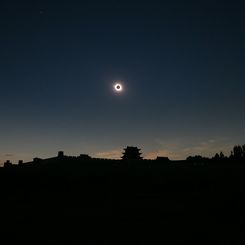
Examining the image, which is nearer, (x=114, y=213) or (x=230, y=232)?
(x=230, y=232)

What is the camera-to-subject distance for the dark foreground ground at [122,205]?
36.4ft

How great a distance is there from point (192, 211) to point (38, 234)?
778cm

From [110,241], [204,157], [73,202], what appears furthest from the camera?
[204,157]

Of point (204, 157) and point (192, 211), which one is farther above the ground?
point (204, 157)

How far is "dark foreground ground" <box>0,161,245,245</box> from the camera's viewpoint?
1111 centimetres

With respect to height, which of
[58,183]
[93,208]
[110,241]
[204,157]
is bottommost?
[110,241]

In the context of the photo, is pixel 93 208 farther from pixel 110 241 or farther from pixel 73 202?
pixel 110 241

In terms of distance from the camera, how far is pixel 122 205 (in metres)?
14.4

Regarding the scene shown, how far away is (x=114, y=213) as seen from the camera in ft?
44.3

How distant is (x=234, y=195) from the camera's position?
1561 centimetres

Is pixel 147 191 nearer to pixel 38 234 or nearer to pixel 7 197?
pixel 38 234

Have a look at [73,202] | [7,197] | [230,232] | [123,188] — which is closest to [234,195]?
[230,232]

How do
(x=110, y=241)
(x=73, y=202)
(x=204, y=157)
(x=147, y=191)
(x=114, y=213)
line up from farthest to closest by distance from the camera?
(x=204, y=157), (x=147, y=191), (x=73, y=202), (x=114, y=213), (x=110, y=241)

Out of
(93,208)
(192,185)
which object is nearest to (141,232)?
(93,208)
